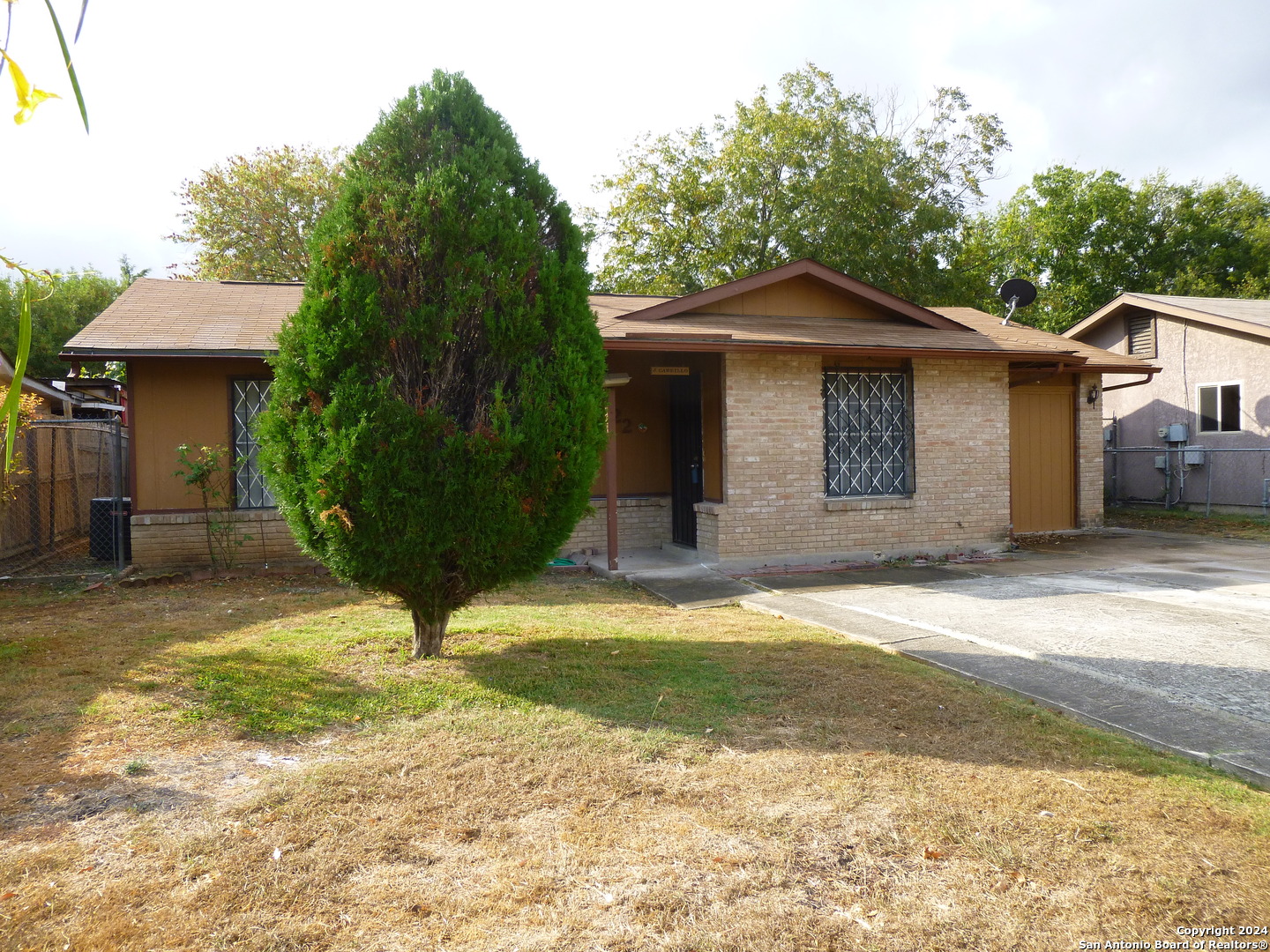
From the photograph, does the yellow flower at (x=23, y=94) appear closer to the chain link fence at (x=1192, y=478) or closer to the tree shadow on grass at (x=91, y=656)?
the tree shadow on grass at (x=91, y=656)

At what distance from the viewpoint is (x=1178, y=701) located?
4691 mm

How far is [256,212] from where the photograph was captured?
2617cm

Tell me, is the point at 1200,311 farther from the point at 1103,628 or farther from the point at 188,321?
the point at 188,321

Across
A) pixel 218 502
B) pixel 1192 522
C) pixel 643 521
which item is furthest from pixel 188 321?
pixel 1192 522

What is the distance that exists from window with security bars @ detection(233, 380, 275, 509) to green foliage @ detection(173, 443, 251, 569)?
131 mm

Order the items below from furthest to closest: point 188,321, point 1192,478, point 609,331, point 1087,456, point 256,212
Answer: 1. point 256,212
2. point 1192,478
3. point 1087,456
4. point 188,321
5. point 609,331

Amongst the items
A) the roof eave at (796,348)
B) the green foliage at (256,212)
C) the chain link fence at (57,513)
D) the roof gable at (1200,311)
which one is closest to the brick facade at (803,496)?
the roof eave at (796,348)

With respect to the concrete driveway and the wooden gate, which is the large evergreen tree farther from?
the wooden gate

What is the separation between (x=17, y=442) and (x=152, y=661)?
6.98 m

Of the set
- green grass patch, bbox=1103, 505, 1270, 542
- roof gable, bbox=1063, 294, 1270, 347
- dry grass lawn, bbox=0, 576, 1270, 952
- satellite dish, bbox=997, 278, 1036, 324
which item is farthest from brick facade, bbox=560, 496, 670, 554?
roof gable, bbox=1063, 294, 1270, 347

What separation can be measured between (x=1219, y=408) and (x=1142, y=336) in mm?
2592

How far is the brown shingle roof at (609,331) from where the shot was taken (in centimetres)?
959

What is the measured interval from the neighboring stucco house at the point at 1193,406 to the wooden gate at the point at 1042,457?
3.46 meters

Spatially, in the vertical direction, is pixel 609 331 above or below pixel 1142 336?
below
